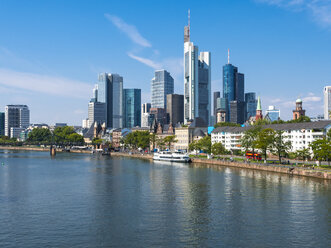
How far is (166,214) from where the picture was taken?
55.9 m

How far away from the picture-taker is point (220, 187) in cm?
8269

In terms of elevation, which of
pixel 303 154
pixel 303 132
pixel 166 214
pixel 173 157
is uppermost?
pixel 303 132

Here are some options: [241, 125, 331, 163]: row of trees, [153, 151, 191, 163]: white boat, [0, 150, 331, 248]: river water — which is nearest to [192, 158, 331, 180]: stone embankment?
[0, 150, 331, 248]: river water

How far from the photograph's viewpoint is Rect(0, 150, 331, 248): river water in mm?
44531

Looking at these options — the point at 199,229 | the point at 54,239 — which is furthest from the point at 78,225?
the point at 199,229

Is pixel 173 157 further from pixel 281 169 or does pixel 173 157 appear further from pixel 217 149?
pixel 281 169

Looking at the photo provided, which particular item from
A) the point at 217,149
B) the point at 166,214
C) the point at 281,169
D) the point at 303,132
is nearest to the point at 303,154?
the point at 281,169

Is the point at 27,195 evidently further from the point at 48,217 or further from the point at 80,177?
the point at 80,177

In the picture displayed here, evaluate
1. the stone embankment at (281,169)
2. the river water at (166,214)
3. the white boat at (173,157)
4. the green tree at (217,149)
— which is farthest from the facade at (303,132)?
the river water at (166,214)

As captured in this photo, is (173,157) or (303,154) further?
(173,157)

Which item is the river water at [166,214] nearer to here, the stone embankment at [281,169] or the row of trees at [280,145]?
the stone embankment at [281,169]

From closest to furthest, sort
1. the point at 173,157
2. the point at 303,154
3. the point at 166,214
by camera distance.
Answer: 1. the point at 166,214
2. the point at 303,154
3. the point at 173,157

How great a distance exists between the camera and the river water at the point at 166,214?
4453cm

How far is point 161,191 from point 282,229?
32.4 m
